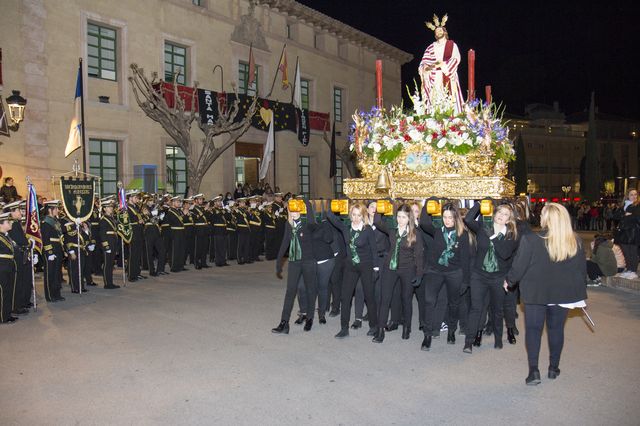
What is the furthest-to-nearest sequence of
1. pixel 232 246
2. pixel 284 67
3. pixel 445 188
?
1. pixel 284 67
2. pixel 232 246
3. pixel 445 188

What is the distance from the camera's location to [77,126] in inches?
706

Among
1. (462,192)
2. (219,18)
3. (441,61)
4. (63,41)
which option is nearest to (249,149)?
(219,18)

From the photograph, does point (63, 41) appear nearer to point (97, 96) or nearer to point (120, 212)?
point (97, 96)

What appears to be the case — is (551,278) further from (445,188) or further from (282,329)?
(282,329)

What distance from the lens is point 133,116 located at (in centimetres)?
2134

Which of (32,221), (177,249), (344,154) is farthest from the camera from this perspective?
(344,154)

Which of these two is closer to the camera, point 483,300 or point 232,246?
point 483,300

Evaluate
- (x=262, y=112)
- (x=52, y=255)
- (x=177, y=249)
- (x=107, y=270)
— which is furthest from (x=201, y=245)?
(x=262, y=112)

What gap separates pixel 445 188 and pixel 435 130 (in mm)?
1076

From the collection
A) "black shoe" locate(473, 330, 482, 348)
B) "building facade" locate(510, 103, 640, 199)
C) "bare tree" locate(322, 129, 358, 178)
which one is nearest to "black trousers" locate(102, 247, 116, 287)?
"black shoe" locate(473, 330, 482, 348)

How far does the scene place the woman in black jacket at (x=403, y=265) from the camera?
7.44 m

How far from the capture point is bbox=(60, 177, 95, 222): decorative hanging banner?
1126cm

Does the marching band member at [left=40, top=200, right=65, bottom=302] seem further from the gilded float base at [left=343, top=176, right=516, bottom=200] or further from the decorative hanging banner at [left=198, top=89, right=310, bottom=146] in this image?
the decorative hanging banner at [left=198, top=89, right=310, bottom=146]

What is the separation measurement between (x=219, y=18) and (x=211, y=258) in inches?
508
